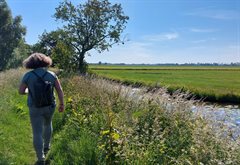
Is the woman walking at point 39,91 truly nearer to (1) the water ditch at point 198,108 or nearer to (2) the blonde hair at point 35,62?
(2) the blonde hair at point 35,62

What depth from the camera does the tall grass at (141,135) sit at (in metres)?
5.09

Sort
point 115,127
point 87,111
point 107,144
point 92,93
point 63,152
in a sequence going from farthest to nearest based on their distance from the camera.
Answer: point 92,93
point 87,111
point 63,152
point 115,127
point 107,144

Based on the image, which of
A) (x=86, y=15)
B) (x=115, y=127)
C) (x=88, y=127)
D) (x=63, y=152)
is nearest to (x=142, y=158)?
(x=115, y=127)

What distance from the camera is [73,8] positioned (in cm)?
4053

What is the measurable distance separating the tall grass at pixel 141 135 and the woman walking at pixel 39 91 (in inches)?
25.3

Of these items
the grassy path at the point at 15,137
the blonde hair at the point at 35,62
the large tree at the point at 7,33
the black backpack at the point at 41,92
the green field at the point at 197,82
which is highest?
the large tree at the point at 7,33

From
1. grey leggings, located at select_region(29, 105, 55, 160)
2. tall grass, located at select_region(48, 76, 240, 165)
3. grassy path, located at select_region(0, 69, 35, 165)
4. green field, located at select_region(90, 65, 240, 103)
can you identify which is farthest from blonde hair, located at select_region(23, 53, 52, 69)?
green field, located at select_region(90, 65, 240, 103)

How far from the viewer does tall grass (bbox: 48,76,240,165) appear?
5086 millimetres

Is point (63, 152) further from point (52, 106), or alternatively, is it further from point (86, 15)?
point (86, 15)

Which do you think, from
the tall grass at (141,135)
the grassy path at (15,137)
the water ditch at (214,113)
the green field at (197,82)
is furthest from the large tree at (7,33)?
the water ditch at (214,113)

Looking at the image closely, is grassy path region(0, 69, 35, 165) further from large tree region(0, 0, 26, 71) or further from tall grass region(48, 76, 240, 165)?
Answer: large tree region(0, 0, 26, 71)

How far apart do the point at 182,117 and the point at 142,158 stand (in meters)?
2.94

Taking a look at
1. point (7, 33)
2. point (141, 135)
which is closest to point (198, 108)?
point (141, 135)

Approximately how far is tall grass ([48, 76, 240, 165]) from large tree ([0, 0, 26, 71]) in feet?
128
